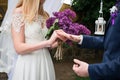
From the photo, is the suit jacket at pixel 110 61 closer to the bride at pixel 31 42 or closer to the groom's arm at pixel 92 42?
the groom's arm at pixel 92 42

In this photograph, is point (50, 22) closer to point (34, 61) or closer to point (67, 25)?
point (67, 25)

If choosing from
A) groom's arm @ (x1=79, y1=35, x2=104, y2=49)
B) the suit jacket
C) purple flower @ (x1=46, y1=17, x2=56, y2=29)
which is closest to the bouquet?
purple flower @ (x1=46, y1=17, x2=56, y2=29)

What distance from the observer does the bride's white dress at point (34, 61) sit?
9.77 feet

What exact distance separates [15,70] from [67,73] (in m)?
4.36

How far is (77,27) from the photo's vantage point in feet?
8.78

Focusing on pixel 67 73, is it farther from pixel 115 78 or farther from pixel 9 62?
pixel 115 78

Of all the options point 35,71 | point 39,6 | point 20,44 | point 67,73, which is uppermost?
point 39,6

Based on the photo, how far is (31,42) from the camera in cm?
298

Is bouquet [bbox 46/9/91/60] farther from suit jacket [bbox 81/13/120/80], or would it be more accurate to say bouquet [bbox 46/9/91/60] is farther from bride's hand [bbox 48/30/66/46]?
suit jacket [bbox 81/13/120/80]

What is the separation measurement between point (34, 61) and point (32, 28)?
0.32m

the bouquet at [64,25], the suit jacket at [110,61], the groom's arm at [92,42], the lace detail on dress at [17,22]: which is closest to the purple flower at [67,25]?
the bouquet at [64,25]

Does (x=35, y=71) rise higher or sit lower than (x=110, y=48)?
lower

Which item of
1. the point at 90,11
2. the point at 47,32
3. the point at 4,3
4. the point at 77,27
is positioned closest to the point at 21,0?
the point at 47,32

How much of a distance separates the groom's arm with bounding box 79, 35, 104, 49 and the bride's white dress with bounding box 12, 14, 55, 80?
583 mm
